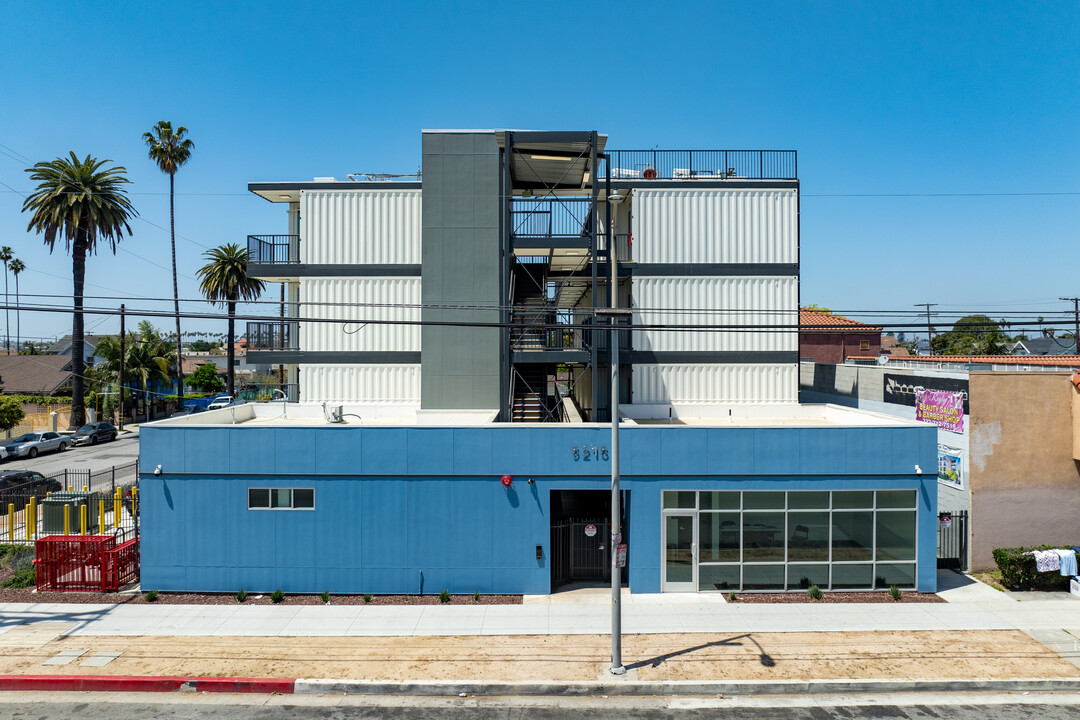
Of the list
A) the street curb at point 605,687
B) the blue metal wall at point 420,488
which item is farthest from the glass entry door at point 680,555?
the street curb at point 605,687

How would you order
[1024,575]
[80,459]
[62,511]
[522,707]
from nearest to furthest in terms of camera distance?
[522,707]
[1024,575]
[62,511]
[80,459]

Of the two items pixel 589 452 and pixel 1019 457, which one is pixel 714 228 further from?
pixel 1019 457

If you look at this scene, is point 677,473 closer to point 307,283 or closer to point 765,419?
point 765,419

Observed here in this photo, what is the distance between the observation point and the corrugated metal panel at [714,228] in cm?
2217

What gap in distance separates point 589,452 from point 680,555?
11.6ft

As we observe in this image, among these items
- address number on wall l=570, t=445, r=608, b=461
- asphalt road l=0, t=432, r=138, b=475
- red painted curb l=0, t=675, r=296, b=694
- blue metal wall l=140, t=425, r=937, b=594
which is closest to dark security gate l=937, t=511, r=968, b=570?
blue metal wall l=140, t=425, r=937, b=594

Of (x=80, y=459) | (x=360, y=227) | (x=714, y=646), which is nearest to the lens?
(x=714, y=646)

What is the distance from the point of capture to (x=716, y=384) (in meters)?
22.3

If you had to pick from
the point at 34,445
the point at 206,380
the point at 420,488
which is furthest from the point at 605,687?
the point at 206,380

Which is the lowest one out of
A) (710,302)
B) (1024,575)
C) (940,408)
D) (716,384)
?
(1024,575)

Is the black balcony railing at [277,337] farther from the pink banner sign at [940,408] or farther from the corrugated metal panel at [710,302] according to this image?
the pink banner sign at [940,408]

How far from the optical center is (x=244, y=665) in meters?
11.9

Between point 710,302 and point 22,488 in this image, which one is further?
point 22,488

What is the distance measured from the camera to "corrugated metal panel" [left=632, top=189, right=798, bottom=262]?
22.2m
